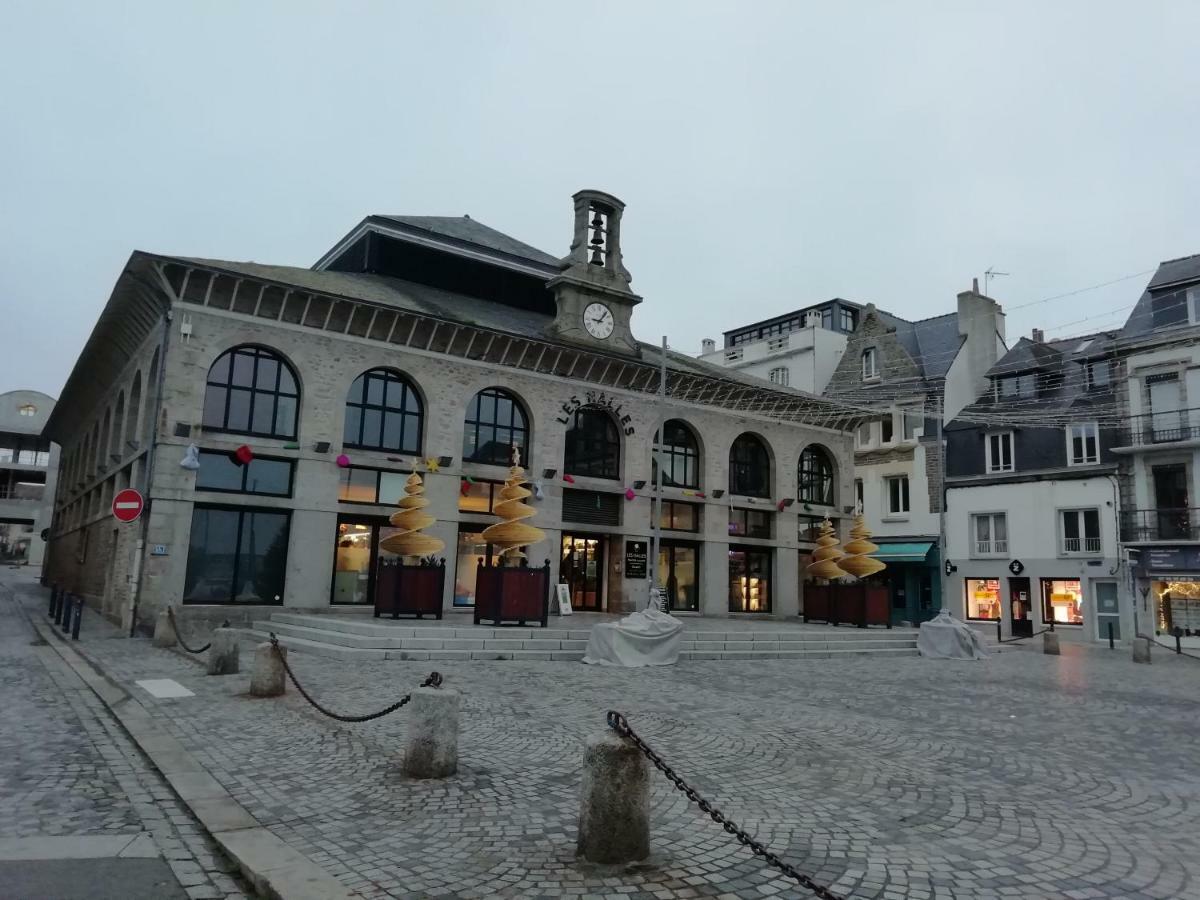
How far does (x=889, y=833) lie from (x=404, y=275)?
978 inches

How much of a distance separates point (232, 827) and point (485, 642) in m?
10.5

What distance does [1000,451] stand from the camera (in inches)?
1318

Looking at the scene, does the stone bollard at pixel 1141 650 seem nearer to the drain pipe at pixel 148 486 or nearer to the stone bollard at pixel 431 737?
the stone bollard at pixel 431 737

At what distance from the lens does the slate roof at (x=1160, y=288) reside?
94.0ft

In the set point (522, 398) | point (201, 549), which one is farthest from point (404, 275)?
point (201, 549)

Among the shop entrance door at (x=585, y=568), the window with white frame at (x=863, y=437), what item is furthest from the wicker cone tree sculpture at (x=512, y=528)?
the window with white frame at (x=863, y=437)

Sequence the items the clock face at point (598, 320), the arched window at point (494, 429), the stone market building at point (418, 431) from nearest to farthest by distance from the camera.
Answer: the stone market building at point (418, 431), the arched window at point (494, 429), the clock face at point (598, 320)

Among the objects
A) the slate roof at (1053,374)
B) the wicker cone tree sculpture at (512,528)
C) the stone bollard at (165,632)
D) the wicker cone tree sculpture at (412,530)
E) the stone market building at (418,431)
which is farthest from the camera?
the slate roof at (1053,374)

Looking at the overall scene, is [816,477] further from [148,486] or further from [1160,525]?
[148,486]

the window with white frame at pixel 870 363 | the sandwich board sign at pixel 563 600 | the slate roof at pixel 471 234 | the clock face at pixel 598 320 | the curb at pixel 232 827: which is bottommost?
the curb at pixel 232 827

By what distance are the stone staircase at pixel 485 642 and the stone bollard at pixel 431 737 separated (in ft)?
27.4

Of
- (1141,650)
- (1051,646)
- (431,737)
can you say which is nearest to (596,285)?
(1051,646)

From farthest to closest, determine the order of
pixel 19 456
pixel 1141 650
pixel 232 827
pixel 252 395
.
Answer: pixel 19 456, pixel 1141 650, pixel 252 395, pixel 232 827

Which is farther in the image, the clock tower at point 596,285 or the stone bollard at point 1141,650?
the clock tower at point 596,285
